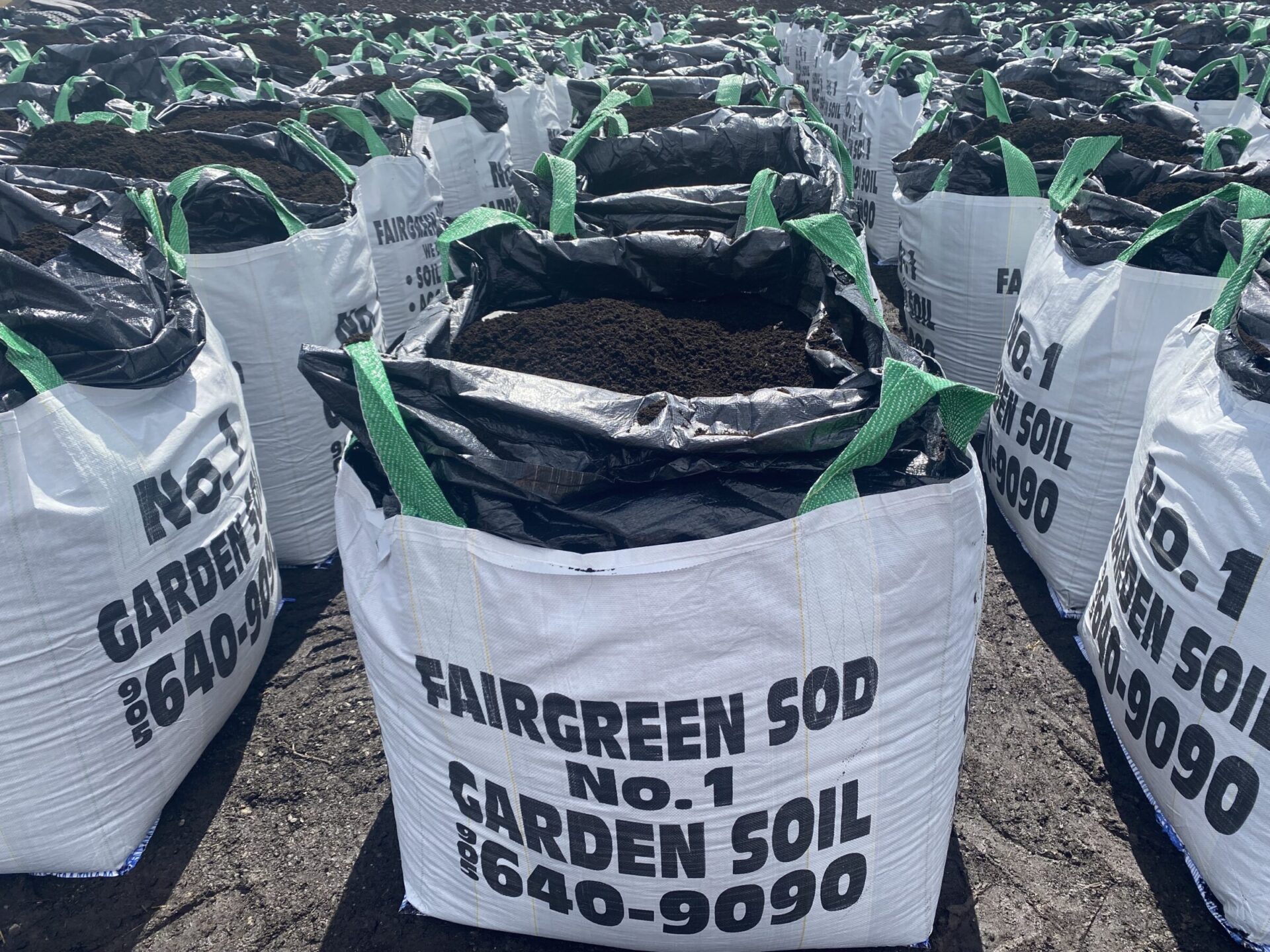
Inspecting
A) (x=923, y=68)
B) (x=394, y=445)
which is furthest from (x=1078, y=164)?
(x=923, y=68)

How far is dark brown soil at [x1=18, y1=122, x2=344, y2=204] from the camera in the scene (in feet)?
8.20

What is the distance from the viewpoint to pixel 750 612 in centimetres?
120

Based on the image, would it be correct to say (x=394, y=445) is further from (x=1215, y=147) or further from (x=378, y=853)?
(x=1215, y=147)

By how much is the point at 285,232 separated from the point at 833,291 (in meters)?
1.63

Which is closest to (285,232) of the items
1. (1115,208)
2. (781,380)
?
(781,380)

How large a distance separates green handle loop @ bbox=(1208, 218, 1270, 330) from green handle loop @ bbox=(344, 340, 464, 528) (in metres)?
1.39

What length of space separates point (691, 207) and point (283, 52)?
5.70 meters

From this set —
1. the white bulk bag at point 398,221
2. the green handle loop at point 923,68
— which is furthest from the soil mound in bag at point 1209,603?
the green handle loop at point 923,68

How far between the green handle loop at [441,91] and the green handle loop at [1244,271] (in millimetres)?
3267

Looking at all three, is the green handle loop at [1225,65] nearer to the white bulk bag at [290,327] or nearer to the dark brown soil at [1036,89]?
the dark brown soil at [1036,89]

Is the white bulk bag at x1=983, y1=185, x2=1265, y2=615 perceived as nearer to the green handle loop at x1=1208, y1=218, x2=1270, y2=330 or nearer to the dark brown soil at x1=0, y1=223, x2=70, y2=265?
the green handle loop at x1=1208, y1=218, x2=1270, y2=330

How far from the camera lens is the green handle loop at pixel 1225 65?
12.7 ft

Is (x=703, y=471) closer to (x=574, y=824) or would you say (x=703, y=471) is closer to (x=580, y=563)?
(x=580, y=563)

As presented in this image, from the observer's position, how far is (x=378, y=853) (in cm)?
165
